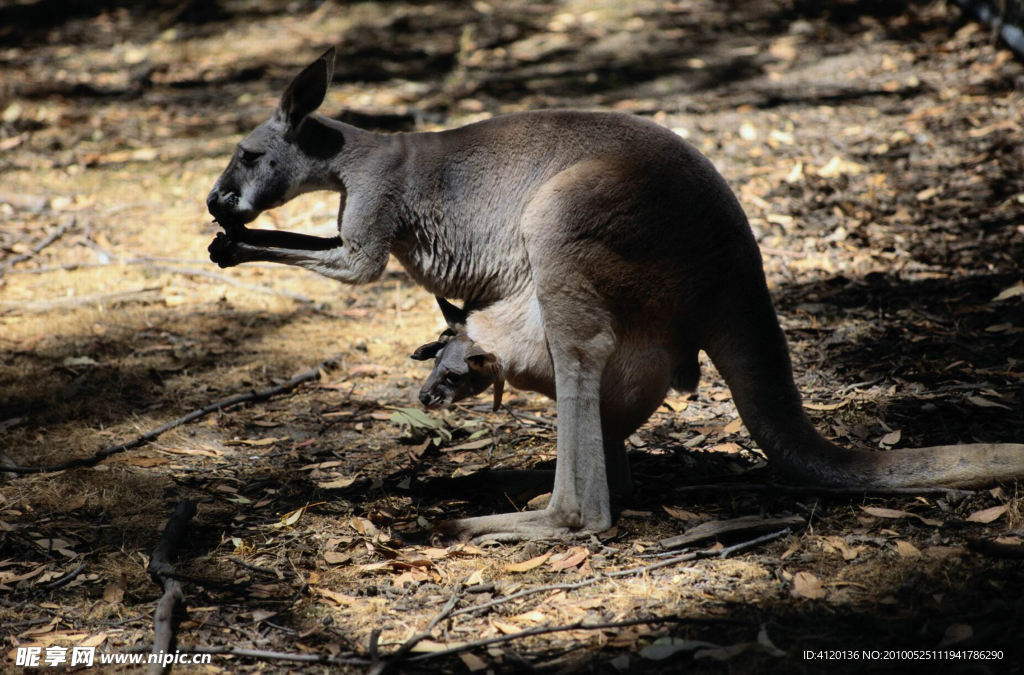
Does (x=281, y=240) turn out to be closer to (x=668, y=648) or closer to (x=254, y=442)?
(x=254, y=442)

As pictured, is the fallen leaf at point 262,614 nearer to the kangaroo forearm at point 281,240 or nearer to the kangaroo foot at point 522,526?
the kangaroo foot at point 522,526

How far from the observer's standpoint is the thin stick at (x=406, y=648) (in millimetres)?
2283

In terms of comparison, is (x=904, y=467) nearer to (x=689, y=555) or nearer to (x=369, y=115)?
(x=689, y=555)

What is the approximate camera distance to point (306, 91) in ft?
11.1

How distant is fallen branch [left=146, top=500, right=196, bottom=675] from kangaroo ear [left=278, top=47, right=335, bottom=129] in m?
1.50

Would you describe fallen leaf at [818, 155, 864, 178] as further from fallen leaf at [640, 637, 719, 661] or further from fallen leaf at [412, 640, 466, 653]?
fallen leaf at [412, 640, 466, 653]

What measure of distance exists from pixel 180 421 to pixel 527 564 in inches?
77.2

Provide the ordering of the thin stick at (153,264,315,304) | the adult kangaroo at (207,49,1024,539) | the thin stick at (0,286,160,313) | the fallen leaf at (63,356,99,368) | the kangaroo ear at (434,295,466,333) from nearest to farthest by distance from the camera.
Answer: the adult kangaroo at (207,49,1024,539) < the kangaroo ear at (434,295,466,333) < the fallen leaf at (63,356,99,368) < the thin stick at (0,286,160,313) < the thin stick at (153,264,315,304)

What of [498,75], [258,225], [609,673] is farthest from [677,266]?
[498,75]

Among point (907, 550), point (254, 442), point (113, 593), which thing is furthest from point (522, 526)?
point (254, 442)

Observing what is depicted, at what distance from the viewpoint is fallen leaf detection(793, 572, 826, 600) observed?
2463mm

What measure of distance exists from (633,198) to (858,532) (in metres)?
1.28

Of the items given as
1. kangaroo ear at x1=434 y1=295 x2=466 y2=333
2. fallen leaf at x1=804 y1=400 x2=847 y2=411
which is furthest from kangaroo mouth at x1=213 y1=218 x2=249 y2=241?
fallen leaf at x1=804 y1=400 x2=847 y2=411

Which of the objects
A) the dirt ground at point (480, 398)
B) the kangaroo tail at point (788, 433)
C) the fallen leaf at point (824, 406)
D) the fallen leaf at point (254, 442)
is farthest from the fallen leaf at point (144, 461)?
the fallen leaf at point (824, 406)
